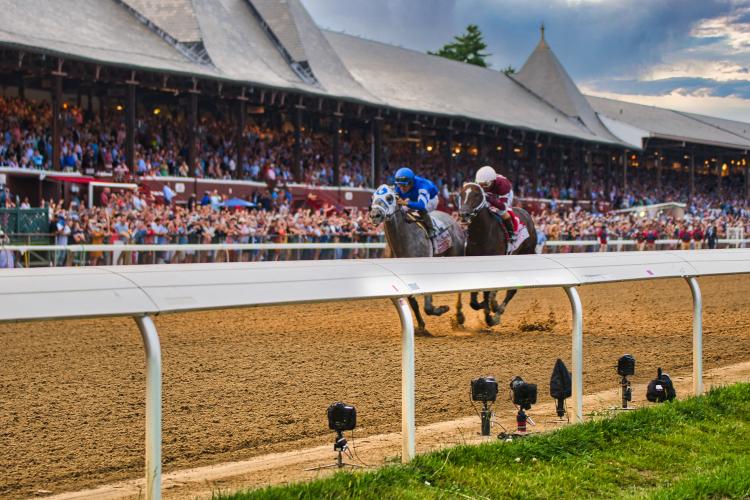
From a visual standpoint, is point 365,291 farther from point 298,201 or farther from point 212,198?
point 298,201

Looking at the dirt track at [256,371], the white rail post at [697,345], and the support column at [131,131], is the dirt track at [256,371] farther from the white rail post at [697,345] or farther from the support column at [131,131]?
the support column at [131,131]

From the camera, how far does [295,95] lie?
29.8 m

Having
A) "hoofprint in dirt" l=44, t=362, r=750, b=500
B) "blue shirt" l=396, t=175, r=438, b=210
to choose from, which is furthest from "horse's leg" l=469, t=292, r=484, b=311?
"hoofprint in dirt" l=44, t=362, r=750, b=500

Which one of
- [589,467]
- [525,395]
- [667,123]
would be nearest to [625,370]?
[525,395]

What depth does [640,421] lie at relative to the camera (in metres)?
5.87

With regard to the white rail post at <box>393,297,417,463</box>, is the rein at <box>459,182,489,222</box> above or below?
above

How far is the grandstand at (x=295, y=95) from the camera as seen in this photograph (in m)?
23.5

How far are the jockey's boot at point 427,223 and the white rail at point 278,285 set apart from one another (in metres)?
4.88

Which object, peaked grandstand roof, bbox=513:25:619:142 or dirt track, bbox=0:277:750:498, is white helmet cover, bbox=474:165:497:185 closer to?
dirt track, bbox=0:277:750:498

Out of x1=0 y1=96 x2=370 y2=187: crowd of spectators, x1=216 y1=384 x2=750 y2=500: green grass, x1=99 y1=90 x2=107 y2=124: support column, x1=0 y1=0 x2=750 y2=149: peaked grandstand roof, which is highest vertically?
x1=0 y1=0 x2=750 y2=149: peaked grandstand roof

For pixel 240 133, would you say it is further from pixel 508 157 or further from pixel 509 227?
pixel 509 227

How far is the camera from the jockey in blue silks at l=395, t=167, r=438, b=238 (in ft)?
37.2

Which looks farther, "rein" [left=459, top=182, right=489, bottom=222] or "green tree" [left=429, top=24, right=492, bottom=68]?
"green tree" [left=429, top=24, right=492, bottom=68]

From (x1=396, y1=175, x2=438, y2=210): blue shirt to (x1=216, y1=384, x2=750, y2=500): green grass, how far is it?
5.59m
